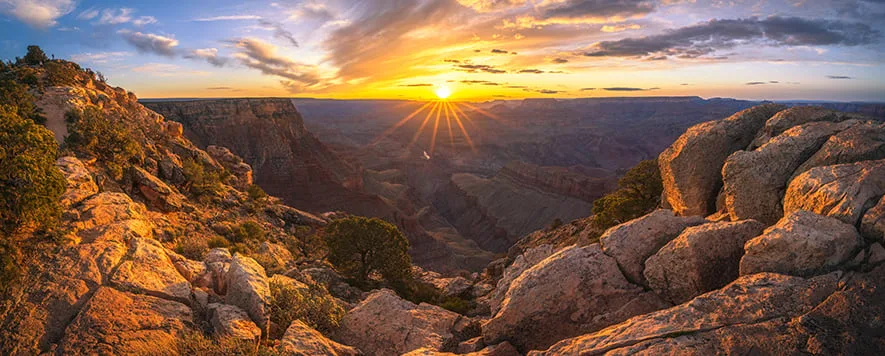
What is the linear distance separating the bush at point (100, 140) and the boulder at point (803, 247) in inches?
1003

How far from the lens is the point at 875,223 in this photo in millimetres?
7348

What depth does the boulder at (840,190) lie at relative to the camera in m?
7.93

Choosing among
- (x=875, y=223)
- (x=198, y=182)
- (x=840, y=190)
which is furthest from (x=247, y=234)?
(x=875, y=223)

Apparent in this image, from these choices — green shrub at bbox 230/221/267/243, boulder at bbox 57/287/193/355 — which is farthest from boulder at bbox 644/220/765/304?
green shrub at bbox 230/221/267/243

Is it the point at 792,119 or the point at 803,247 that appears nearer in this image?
the point at 803,247

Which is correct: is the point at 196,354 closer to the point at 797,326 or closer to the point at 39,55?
the point at 797,326

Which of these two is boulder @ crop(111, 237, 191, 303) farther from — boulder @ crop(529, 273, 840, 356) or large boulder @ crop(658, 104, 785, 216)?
large boulder @ crop(658, 104, 785, 216)

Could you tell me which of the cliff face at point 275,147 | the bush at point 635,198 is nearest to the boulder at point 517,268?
the bush at point 635,198

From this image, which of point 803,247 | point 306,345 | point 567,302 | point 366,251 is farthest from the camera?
point 366,251

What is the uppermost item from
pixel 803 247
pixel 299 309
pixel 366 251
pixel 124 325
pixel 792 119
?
pixel 792 119

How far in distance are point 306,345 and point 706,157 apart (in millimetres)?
13539

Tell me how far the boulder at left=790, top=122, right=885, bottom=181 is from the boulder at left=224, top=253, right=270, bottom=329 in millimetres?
14223

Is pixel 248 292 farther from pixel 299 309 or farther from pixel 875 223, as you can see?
pixel 875 223

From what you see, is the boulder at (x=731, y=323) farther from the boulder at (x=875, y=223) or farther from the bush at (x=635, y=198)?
the bush at (x=635, y=198)
